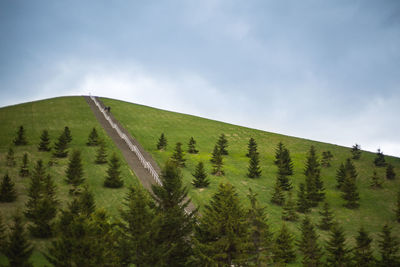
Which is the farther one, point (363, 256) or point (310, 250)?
point (310, 250)

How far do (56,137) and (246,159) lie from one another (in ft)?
119

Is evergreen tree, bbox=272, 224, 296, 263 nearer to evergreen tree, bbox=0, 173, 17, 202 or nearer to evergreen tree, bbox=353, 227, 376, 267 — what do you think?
evergreen tree, bbox=353, 227, 376, 267

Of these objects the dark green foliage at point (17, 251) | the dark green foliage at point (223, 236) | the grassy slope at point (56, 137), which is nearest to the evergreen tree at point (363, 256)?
the dark green foliage at point (223, 236)

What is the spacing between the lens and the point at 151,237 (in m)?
14.2

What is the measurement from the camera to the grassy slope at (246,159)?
101 feet

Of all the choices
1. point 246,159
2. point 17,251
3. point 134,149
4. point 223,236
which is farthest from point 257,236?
point 246,159

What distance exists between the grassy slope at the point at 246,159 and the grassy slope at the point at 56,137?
887 centimetres

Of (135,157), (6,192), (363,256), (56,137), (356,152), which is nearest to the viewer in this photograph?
(363,256)

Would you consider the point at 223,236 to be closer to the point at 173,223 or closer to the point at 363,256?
the point at 173,223

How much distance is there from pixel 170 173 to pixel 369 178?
40.4 m

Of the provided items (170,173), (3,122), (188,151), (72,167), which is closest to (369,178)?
(188,151)

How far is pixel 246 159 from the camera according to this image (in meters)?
50.3

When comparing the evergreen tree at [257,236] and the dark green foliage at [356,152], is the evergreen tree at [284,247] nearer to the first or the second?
the evergreen tree at [257,236]

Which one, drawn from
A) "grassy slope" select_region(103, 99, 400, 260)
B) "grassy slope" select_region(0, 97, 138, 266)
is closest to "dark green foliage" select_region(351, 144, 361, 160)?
"grassy slope" select_region(103, 99, 400, 260)
